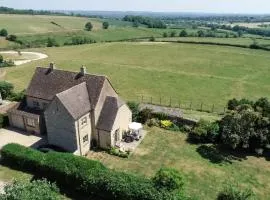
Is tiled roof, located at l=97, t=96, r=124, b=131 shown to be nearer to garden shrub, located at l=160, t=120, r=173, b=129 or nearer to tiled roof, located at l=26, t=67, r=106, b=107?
tiled roof, located at l=26, t=67, r=106, b=107

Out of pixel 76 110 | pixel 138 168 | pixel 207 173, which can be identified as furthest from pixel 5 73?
pixel 207 173

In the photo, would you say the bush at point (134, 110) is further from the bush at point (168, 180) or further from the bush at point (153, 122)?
the bush at point (168, 180)

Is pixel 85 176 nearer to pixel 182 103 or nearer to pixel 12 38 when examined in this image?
pixel 182 103

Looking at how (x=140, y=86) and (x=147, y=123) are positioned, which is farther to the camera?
(x=140, y=86)

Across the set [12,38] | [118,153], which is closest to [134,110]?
[118,153]

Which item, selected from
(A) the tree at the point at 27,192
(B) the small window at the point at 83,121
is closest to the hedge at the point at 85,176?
(A) the tree at the point at 27,192

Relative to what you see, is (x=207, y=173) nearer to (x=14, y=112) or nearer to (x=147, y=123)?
(x=147, y=123)

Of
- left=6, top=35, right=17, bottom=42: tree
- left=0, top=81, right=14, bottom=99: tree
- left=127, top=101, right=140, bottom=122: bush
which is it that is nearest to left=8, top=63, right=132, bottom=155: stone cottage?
left=127, top=101, right=140, bottom=122: bush
